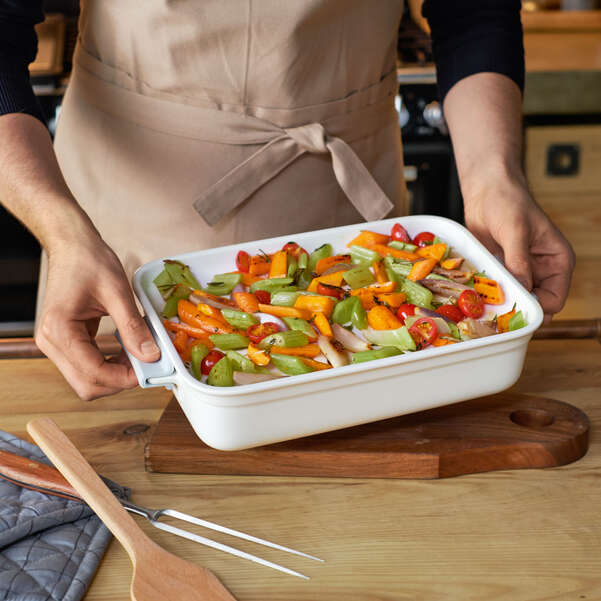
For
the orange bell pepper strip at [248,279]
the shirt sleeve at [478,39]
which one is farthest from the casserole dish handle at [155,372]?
the shirt sleeve at [478,39]

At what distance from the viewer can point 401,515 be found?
0.88 m

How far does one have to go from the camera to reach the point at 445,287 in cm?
105

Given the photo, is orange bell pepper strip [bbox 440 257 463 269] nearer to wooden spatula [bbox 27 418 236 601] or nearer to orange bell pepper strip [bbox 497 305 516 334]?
orange bell pepper strip [bbox 497 305 516 334]

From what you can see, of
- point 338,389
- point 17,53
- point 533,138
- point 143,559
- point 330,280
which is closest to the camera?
point 143,559

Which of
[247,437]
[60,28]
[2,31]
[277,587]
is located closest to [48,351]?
[247,437]

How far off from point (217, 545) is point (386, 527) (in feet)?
0.59

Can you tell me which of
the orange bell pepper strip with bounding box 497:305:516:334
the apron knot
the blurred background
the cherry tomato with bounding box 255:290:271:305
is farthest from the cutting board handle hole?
the blurred background

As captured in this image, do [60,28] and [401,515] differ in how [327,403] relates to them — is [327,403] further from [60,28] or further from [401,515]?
[60,28]

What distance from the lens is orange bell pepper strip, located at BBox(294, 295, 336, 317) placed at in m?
0.99

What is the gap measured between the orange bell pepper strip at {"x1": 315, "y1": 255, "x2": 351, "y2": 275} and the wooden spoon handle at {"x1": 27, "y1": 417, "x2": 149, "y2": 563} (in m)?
0.41

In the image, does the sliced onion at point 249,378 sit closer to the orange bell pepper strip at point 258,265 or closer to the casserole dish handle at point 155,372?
the casserole dish handle at point 155,372

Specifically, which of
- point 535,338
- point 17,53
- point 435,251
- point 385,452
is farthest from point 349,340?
point 17,53

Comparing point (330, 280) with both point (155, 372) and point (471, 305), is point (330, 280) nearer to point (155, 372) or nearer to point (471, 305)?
point (471, 305)

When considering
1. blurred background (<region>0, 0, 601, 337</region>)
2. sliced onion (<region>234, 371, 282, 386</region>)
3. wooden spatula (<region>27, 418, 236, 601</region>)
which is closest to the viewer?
wooden spatula (<region>27, 418, 236, 601</region>)
